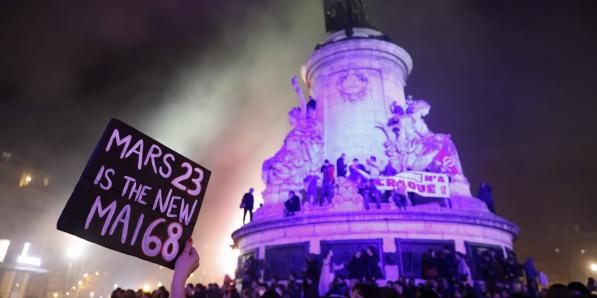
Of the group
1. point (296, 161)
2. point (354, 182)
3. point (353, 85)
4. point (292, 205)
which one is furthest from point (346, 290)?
point (353, 85)

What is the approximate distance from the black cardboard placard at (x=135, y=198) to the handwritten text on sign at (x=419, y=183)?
14328 millimetres

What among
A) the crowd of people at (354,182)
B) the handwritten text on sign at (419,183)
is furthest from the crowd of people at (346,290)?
the handwritten text on sign at (419,183)

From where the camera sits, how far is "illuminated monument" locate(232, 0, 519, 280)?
15.6 meters

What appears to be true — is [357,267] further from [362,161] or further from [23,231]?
[23,231]

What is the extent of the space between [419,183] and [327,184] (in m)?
4.78

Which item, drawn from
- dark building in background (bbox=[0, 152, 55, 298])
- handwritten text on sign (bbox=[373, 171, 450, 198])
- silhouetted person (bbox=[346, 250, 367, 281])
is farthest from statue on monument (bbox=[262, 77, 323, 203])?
dark building in background (bbox=[0, 152, 55, 298])

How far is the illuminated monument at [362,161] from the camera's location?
15.6 metres

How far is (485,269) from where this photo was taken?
15016 mm

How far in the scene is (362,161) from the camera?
19.9 meters

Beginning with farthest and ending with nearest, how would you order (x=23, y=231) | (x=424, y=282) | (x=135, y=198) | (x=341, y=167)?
(x=23, y=231), (x=341, y=167), (x=424, y=282), (x=135, y=198)

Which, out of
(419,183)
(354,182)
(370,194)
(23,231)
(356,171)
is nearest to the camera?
(370,194)

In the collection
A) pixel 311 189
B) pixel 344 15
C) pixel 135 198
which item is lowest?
pixel 135 198

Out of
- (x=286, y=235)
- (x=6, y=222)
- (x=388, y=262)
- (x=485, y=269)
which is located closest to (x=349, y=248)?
(x=388, y=262)

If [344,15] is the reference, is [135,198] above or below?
below
